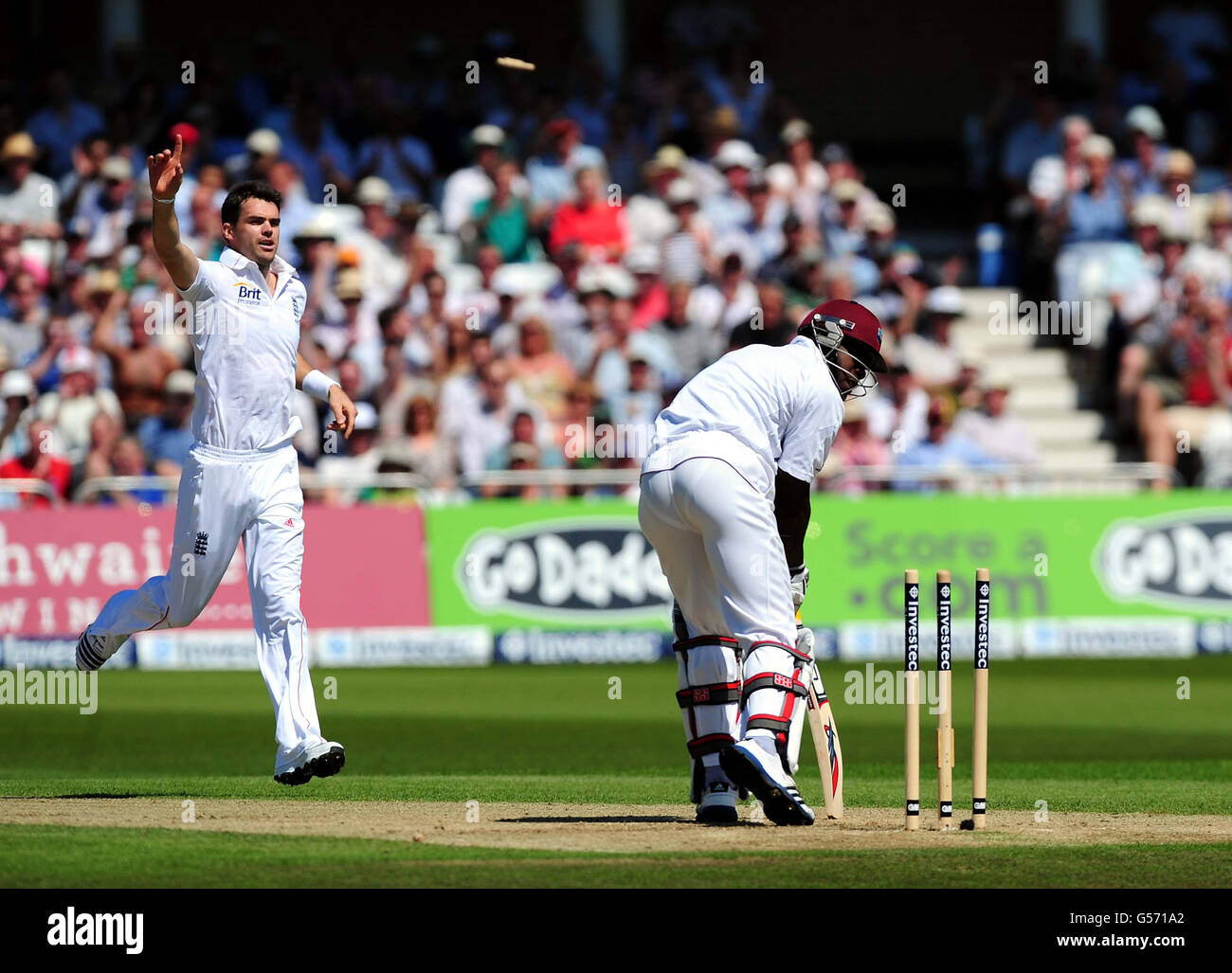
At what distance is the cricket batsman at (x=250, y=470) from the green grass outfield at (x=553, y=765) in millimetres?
1171

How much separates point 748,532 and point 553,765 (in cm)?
467

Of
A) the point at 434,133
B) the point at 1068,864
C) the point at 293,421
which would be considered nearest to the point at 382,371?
the point at 434,133

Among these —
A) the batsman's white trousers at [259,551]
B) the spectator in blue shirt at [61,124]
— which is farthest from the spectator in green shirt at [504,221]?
the batsman's white trousers at [259,551]

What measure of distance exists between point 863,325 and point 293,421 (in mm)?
2681

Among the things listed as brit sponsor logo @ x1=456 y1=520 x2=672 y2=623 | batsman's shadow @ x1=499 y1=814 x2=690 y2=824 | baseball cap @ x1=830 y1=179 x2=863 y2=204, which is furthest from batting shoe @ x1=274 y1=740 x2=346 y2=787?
baseball cap @ x1=830 y1=179 x2=863 y2=204

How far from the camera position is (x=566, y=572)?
66.3 feet

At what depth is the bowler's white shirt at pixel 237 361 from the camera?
9.84m

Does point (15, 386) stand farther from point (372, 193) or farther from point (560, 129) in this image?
point (560, 129)

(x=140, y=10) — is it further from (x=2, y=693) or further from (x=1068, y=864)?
(x=1068, y=864)

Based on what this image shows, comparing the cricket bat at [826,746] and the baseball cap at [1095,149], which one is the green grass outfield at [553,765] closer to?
the cricket bat at [826,746]

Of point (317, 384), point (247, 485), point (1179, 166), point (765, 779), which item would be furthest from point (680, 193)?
point (765, 779)

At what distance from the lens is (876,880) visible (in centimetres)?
794

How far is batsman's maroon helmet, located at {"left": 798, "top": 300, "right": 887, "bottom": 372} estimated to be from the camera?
976 cm

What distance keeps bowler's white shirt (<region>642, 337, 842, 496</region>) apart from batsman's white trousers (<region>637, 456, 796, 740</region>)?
11cm
